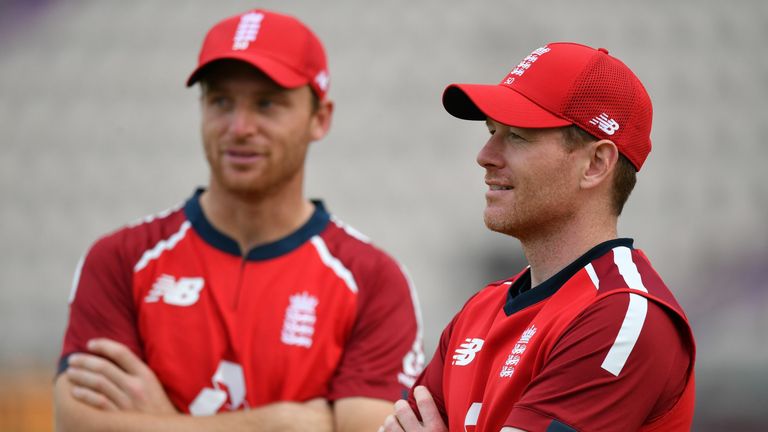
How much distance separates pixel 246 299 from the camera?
3.10m

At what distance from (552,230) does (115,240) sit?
4.87 ft

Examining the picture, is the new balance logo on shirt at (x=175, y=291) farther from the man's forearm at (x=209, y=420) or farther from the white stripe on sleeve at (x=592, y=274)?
the white stripe on sleeve at (x=592, y=274)

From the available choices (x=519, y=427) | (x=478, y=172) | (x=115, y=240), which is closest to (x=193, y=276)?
(x=115, y=240)

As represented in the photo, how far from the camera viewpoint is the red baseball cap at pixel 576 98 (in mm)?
2115

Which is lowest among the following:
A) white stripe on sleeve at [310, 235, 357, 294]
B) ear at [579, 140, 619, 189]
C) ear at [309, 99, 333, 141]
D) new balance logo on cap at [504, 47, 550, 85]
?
white stripe on sleeve at [310, 235, 357, 294]

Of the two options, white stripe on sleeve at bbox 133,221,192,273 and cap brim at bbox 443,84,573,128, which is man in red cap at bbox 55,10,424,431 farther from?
cap brim at bbox 443,84,573,128

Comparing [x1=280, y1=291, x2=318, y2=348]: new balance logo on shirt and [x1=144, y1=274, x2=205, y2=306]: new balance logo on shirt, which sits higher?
[x1=144, y1=274, x2=205, y2=306]: new balance logo on shirt

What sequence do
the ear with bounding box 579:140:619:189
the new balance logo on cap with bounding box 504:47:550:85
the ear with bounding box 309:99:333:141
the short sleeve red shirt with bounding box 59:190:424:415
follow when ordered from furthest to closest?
the ear with bounding box 309:99:333:141 → the short sleeve red shirt with bounding box 59:190:424:415 → the new balance logo on cap with bounding box 504:47:550:85 → the ear with bounding box 579:140:619:189

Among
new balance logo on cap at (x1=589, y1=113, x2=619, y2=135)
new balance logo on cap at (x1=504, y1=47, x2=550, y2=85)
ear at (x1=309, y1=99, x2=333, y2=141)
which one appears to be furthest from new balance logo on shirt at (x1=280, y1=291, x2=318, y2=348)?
new balance logo on cap at (x1=589, y1=113, x2=619, y2=135)

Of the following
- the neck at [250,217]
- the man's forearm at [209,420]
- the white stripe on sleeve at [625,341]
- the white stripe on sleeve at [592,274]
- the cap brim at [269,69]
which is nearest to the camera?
the white stripe on sleeve at [625,341]

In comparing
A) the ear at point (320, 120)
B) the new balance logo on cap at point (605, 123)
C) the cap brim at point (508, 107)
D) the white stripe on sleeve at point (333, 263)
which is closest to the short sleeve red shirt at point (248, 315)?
the white stripe on sleeve at point (333, 263)

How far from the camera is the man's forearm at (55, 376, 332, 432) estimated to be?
111 inches

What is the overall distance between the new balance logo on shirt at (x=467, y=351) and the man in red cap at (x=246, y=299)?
26.3 inches

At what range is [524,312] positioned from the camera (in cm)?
212
